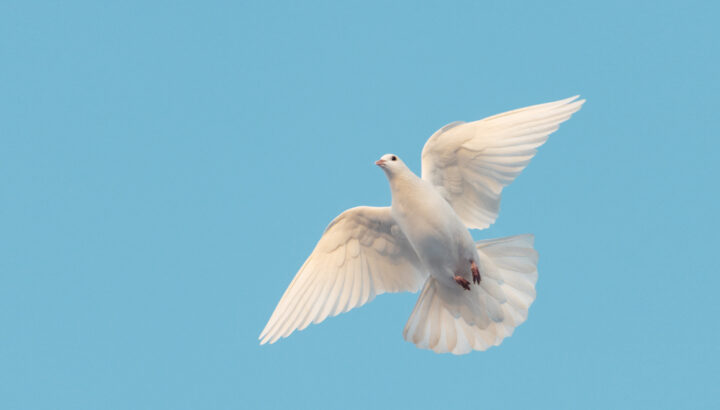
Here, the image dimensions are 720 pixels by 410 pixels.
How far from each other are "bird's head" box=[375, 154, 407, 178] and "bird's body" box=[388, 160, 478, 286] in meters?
0.02

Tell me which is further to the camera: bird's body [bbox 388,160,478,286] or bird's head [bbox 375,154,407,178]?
bird's head [bbox 375,154,407,178]

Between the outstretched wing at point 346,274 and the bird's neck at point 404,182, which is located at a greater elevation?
the bird's neck at point 404,182

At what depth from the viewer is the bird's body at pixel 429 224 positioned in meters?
12.0

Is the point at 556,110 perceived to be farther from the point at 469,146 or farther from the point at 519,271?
the point at 519,271

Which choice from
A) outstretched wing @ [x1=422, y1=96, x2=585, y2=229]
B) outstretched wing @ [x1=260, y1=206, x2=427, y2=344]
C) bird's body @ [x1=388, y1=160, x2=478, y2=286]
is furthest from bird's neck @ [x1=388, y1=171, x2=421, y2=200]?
outstretched wing @ [x1=260, y1=206, x2=427, y2=344]

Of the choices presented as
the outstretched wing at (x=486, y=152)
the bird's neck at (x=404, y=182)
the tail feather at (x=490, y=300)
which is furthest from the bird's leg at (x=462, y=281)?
the bird's neck at (x=404, y=182)

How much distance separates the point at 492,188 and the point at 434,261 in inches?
44.7

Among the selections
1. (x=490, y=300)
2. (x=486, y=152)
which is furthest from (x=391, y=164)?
(x=490, y=300)

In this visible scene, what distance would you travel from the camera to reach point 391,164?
40.1 ft

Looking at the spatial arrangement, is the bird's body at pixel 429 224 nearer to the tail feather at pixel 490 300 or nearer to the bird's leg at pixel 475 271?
the bird's leg at pixel 475 271

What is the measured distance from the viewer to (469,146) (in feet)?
40.3

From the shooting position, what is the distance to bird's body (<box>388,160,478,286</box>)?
39.3ft

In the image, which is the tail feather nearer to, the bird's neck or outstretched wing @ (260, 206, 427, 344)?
outstretched wing @ (260, 206, 427, 344)

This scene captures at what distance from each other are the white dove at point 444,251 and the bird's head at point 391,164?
0.05 feet
